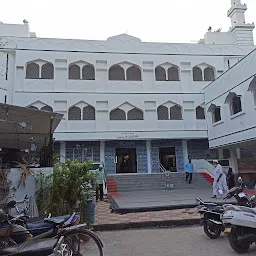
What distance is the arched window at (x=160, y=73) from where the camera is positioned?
66.3ft

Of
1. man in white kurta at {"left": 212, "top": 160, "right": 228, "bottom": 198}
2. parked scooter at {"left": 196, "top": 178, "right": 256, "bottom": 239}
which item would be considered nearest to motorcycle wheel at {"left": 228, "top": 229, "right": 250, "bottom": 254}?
parked scooter at {"left": 196, "top": 178, "right": 256, "bottom": 239}

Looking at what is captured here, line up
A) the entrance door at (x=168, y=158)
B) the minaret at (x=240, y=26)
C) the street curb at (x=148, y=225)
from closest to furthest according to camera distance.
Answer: the street curb at (x=148, y=225)
the entrance door at (x=168, y=158)
the minaret at (x=240, y=26)

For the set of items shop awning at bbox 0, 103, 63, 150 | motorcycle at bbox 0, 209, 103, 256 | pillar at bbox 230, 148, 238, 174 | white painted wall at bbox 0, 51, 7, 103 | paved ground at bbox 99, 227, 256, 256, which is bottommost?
paved ground at bbox 99, 227, 256, 256

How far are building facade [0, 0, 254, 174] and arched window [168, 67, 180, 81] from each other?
0.04m

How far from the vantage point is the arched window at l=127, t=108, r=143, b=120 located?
63.4 ft

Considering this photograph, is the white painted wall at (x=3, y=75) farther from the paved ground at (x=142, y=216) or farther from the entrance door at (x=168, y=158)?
the paved ground at (x=142, y=216)

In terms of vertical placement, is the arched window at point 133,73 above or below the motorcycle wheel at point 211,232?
above

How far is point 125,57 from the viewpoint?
1970 centimetres

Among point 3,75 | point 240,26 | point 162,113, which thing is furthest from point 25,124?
point 240,26

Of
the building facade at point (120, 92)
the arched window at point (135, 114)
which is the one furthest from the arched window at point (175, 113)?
the arched window at point (135, 114)

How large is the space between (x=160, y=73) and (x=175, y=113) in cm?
324

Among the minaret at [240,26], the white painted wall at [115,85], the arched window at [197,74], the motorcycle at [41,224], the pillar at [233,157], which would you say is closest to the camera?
the motorcycle at [41,224]

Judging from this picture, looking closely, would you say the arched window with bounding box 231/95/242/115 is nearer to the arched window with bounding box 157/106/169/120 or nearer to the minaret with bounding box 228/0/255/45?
the arched window with bounding box 157/106/169/120

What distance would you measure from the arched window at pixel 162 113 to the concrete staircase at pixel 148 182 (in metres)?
4.43
